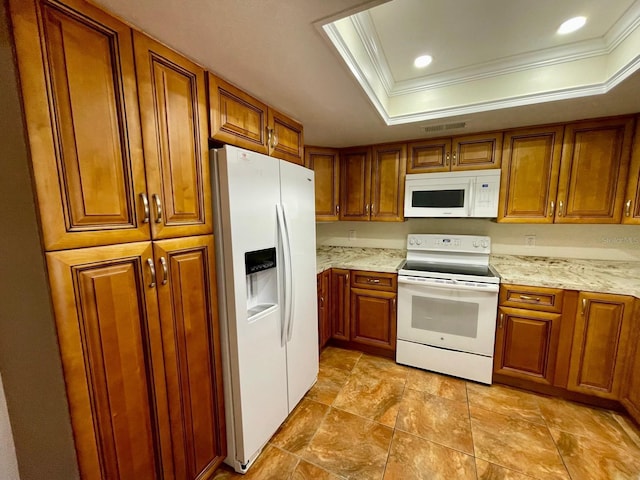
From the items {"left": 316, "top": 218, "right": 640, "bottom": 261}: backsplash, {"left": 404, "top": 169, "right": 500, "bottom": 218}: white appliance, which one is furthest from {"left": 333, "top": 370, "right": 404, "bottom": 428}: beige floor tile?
{"left": 404, "top": 169, "right": 500, "bottom": 218}: white appliance

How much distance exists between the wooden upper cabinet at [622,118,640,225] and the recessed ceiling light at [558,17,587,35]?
1055 mm

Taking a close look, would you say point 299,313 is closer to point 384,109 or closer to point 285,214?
point 285,214

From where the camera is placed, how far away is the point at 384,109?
189cm

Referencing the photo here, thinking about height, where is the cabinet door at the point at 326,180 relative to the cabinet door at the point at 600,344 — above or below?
above

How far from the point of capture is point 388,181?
2611 millimetres

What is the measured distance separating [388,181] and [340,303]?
1334 millimetres

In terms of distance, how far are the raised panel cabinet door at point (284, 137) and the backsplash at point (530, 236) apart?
1.47 metres

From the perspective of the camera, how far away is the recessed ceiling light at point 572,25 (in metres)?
1.33

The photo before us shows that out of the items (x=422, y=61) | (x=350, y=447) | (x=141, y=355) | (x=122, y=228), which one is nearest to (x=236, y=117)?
(x=122, y=228)

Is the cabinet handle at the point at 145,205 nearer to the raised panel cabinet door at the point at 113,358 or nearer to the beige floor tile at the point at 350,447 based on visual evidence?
the raised panel cabinet door at the point at 113,358

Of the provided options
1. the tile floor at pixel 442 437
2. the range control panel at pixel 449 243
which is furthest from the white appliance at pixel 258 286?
the range control panel at pixel 449 243

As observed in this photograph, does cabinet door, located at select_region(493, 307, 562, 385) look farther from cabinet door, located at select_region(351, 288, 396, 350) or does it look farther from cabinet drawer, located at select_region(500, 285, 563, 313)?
cabinet door, located at select_region(351, 288, 396, 350)

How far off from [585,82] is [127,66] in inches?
96.5

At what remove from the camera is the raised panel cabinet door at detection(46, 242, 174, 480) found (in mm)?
783
